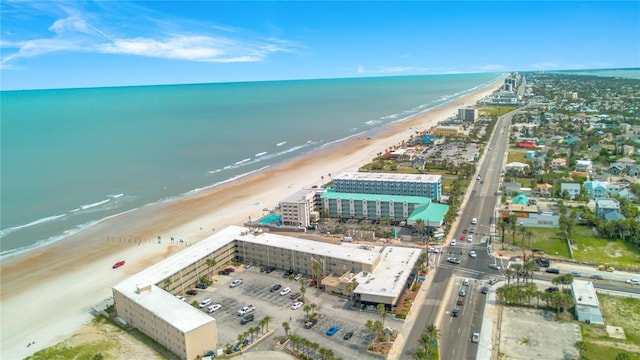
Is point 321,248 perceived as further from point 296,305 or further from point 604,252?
point 604,252

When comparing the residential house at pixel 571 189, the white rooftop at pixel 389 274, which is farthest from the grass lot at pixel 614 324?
the residential house at pixel 571 189

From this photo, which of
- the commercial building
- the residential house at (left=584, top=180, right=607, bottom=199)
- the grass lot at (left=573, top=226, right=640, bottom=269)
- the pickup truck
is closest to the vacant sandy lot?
the commercial building

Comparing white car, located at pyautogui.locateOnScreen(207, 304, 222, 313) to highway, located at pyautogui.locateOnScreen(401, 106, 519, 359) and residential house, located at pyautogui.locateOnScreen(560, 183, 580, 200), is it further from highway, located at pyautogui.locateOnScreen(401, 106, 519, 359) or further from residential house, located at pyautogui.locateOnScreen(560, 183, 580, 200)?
residential house, located at pyautogui.locateOnScreen(560, 183, 580, 200)

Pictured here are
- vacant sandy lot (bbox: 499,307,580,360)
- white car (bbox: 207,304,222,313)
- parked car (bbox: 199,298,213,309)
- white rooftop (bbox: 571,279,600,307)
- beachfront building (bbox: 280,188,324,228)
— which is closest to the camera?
vacant sandy lot (bbox: 499,307,580,360)


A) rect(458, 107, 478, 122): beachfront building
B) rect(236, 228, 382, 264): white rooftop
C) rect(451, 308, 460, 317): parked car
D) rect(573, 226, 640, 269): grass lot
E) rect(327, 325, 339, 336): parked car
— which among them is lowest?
rect(451, 308, 460, 317): parked car

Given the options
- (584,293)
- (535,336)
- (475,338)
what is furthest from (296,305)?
(584,293)

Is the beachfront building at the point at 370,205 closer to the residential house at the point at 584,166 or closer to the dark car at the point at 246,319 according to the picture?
the dark car at the point at 246,319
